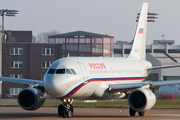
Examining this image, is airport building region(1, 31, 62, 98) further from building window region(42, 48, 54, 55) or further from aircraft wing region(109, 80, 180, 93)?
aircraft wing region(109, 80, 180, 93)

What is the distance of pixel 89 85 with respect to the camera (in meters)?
28.9

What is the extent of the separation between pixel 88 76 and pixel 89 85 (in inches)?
27.0

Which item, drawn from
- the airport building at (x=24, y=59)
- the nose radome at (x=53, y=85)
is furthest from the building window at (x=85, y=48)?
the nose radome at (x=53, y=85)

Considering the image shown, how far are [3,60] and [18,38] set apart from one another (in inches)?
785

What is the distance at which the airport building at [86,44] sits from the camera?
110119 millimetres

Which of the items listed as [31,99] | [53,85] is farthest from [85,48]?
[53,85]

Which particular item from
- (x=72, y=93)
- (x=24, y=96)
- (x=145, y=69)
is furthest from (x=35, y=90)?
(x=145, y=69)

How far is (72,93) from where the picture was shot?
90.0 feet

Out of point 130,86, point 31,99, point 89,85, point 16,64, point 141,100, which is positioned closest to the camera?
point 89,85

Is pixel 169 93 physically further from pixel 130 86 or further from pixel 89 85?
pixel 89 85

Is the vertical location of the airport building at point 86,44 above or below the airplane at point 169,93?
above

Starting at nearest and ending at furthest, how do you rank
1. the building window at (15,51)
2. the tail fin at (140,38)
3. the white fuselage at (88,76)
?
the white fuselage at (88,76)
the tail fin at (140,38)
the building window at (15,51)

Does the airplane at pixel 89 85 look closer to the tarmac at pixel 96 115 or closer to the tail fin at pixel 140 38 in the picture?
the tarmac at pixel 96 115

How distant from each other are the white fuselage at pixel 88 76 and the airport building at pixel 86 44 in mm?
74081
